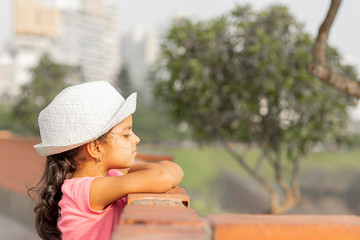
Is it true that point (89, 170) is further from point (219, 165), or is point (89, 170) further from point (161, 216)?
point (219, 165)

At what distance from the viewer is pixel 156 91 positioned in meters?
12.5

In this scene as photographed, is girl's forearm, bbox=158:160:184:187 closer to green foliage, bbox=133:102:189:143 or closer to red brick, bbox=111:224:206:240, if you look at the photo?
red brick, bbox=111:224:206:240

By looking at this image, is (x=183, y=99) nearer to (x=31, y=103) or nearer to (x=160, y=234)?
(x=160, y=234)

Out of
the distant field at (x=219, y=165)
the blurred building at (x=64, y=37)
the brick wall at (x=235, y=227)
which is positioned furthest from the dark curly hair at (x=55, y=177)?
the blurred building at (x=64, y=37)

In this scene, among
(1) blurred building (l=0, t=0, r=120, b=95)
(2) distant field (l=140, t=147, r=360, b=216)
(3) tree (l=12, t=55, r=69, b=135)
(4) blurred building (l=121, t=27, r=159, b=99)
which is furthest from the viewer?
(4) blurred building (l=121, t=27, r=159, b=99)

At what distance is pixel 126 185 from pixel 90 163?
381mm

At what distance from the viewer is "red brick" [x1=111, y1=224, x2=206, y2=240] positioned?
3.28ft

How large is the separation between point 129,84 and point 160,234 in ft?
175

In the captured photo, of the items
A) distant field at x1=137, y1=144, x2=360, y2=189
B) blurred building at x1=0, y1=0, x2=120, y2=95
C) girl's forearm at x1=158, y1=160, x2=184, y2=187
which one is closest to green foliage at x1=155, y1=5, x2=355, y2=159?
girl's forearm at x1=158, y1=160, x2=184, y2=187

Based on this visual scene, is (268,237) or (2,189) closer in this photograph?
(268,237)

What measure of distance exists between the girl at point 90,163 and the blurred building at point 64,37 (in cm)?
10259

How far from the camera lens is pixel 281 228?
44.0 inches

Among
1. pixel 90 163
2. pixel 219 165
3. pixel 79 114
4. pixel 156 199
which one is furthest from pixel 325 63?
pixel 219 165

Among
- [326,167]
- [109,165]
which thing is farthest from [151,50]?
[109,165]
